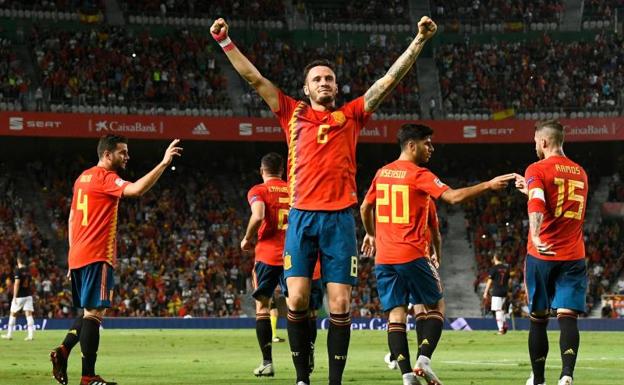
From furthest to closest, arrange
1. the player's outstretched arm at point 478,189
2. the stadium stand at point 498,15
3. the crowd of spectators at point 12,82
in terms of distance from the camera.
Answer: the stadium stand at point 498,15 < the crowd of spectators at point 12,82 < the player's outstretched arm at point 478,189

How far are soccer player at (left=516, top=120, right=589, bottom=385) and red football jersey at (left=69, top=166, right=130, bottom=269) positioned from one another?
4.59 meters

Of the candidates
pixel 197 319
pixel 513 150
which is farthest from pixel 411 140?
pixel 513 150

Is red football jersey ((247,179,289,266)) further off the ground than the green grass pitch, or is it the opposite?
red football jersey ((247,179,289,266))

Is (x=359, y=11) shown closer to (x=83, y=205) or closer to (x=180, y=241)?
(x=180, y=241)

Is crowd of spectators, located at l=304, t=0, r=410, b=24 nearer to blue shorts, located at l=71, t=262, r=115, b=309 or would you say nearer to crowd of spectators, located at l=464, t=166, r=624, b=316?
crowd of spectators, located at l=464, t=166, r=624, b=316

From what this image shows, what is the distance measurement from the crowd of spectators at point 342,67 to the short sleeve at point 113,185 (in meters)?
40.8

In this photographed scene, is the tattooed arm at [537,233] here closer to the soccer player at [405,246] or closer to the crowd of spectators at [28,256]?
the soccer player at [405,246]

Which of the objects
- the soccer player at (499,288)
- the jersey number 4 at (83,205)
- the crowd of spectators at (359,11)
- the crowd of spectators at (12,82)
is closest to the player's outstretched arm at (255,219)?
the jersey number 4 at (83,205)

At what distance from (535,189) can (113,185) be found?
456 centimetres

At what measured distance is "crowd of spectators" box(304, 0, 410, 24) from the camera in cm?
6065

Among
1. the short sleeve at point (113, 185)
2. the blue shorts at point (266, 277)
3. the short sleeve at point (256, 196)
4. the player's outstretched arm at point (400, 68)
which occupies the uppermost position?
the player's outstretched arm at point (400, 68)

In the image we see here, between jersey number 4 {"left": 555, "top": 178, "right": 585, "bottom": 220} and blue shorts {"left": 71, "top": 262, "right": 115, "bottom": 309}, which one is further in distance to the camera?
blue shorts {"left": 71, "top": 262, "right": 115, "bottom": 309}

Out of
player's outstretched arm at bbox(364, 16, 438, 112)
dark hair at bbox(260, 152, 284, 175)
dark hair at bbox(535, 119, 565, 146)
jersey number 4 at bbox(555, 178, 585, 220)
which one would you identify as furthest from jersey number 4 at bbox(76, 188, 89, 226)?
jersey number 4 at bbox(555, 178, 585, 220)

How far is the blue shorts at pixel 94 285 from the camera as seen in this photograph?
12.8 metres
